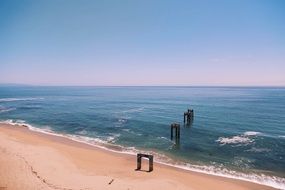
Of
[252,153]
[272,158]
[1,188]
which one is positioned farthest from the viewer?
[252,153]

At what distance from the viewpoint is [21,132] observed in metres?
42.0

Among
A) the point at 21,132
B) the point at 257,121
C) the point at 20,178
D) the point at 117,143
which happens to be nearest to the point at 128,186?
the point at 20,178

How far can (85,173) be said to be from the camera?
72.7 ft

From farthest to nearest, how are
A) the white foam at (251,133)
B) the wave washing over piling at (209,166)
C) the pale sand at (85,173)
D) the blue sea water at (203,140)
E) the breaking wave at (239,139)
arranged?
the white foam at (251,133)
the breaking wave at (239,139)
the blue sea water at (203,140)
the wave washing over piling at (209,166)
the pale sand at (85,173)

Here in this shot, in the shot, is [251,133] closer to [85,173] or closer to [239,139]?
[239,139]

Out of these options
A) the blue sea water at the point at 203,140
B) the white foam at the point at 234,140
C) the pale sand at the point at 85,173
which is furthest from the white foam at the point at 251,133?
the pale sand at the point at 85,173

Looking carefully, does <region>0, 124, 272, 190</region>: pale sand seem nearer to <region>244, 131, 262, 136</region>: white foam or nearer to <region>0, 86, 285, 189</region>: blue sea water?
<region>0, 86, 285, 189</region>: blue sea water

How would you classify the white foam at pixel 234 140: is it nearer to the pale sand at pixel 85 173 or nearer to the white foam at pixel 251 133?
the white foam at pixel 251 133

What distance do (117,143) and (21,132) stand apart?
19.2m

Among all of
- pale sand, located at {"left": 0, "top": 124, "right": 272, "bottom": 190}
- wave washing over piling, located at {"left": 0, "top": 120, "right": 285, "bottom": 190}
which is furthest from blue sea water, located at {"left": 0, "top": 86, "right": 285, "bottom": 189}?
pale sand, located at {"left": 0, "top": 124, "right": 272, "bottom": 190}

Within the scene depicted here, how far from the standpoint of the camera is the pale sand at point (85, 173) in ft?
61.4

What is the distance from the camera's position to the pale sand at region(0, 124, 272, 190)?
18.7 m

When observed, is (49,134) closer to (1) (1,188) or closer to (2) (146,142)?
(2) (146,142)

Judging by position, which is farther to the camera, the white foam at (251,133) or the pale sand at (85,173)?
the white foam at (251,133)
